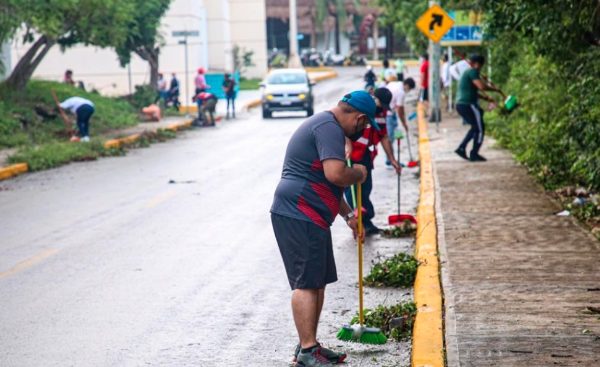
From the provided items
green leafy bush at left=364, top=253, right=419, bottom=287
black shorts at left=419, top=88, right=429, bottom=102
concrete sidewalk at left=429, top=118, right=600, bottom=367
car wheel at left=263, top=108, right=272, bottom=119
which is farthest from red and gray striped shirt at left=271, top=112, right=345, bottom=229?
car wheel at left=263, top=108, right=272, bottom=119

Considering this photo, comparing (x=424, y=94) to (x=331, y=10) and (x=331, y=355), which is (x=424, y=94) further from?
(x=331, y=10)

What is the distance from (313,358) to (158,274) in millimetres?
3804

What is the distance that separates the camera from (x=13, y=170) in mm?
21875

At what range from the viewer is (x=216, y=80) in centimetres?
4584

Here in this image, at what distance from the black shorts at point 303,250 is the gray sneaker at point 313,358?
0.39 meters

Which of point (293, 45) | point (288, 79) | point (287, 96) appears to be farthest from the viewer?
point (293, 45)

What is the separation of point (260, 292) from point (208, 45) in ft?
178

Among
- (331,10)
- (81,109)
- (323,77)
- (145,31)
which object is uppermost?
(331,10)

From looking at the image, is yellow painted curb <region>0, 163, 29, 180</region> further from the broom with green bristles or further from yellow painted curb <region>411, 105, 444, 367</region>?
the broom with green bristles

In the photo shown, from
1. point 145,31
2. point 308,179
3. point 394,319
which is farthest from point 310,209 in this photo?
point 145,31

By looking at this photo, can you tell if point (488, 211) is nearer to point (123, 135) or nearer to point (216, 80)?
point (123, 135)

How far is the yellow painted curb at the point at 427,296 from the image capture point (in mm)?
7193

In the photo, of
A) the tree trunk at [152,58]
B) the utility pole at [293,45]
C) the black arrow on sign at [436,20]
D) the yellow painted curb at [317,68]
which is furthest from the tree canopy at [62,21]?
the yellow painted curb at [317,68]

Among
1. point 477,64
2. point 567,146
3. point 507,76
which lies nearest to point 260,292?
point 567,146
